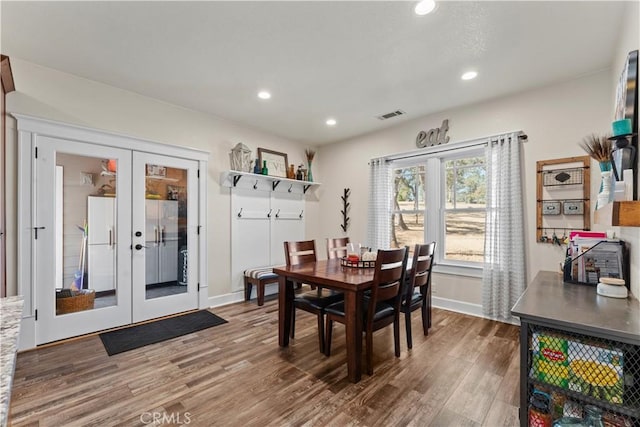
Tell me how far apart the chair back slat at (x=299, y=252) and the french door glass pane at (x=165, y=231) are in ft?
5.11

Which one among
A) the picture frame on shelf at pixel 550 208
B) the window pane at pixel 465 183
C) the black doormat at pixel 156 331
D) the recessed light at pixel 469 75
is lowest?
the black doormat at pixel 156 331

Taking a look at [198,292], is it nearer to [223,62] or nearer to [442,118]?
[223,62]

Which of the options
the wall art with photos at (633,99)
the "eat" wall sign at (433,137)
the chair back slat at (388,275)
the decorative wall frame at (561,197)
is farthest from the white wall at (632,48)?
the "eat" wall sign at (433,137)

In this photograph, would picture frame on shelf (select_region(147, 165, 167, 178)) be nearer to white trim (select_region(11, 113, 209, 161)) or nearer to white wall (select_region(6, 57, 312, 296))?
white trim (select_region(11, 113, 209, 161))

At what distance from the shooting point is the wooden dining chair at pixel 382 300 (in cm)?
222

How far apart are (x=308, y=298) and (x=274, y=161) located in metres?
2.79

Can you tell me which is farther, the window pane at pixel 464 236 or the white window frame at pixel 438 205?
the white window frame at pixel 438 205

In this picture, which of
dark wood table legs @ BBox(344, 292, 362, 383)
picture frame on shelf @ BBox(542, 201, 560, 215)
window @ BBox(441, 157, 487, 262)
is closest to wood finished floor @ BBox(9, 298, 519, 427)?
dark wood table legs @ BBox(344, 292, 362, 383)

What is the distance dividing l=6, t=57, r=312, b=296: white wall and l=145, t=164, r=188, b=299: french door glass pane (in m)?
0.35

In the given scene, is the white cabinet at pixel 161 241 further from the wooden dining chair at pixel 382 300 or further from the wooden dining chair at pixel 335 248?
the wooden dining chair at pixel 382 300

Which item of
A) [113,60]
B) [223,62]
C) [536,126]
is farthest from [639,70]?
[113,60]

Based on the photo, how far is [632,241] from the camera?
1745 mm

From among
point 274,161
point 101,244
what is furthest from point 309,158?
point 101,244

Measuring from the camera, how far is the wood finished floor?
1814 millimetres
